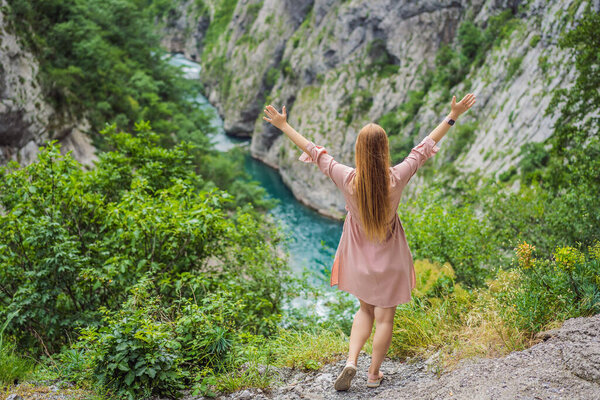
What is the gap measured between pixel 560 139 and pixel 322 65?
42792 mm

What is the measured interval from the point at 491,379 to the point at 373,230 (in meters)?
1.63

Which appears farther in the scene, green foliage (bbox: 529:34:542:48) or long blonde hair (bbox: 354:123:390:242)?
green foliage (bbox: 529:34:542:48)

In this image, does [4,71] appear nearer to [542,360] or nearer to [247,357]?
[247,357]

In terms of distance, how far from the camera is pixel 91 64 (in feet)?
88.7

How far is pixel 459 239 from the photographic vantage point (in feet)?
32.9

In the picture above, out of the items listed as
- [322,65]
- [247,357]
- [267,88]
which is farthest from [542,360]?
[267,88]

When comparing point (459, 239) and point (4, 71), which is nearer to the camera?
point (459, 239)

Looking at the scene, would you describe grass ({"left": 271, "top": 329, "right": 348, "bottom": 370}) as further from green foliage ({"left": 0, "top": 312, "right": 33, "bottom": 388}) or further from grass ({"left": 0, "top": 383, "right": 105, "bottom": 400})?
green foliage ({"left": 0, "top": 312, "right": 33, "bottom": 388})

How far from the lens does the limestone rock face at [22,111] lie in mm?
19938

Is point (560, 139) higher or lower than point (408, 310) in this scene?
higher

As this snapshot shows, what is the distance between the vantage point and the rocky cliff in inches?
1048

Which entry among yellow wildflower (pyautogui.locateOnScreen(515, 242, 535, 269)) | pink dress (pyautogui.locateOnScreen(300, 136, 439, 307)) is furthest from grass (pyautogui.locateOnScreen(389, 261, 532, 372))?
pink dress (pyautogui.locateOnScreen(300, 136, 439, 307))

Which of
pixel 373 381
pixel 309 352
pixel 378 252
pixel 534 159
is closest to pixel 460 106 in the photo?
pixel 378 252

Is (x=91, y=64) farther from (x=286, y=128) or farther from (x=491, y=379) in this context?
(x=491, y=379)
